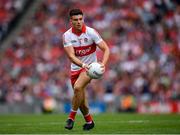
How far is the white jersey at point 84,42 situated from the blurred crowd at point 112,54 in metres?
12.4

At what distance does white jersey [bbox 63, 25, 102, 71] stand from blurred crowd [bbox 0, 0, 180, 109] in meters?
12.4

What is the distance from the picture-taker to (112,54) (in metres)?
27.8

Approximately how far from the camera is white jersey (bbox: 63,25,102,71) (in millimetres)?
12289

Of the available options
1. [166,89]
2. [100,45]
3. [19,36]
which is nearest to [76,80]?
[100,45]

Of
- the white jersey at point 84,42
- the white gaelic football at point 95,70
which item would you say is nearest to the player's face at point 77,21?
the white jersey at point 84,42

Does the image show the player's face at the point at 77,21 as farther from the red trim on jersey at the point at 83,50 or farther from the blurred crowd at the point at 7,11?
the blurred crowd at the point at 7,11

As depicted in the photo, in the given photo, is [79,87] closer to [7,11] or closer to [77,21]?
[77,21]

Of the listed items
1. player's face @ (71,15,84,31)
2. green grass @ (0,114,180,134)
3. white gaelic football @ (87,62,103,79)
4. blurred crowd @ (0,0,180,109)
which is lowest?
blurred crowd @ (0,0,180,109)

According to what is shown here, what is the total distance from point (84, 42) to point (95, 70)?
31.0 inches

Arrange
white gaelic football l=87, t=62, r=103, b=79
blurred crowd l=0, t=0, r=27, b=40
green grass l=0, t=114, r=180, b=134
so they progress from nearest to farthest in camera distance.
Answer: green grass l=0, t=114, r=180, b=134
white gaelic football l=87, t=62, r=103, b=79
blurred crowd l=0, t=0, r=27, b=40

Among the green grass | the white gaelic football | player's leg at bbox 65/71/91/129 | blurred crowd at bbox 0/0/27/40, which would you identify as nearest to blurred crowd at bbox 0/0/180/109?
blurred crowd at bbox 0/0/27/40

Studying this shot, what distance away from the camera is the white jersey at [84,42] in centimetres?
1229

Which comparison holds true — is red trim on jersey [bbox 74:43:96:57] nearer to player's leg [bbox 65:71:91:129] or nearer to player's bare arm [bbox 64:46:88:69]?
player's bare arm [bbox 64:46:88:69]

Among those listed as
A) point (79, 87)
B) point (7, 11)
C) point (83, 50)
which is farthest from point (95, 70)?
point (7, 11)
